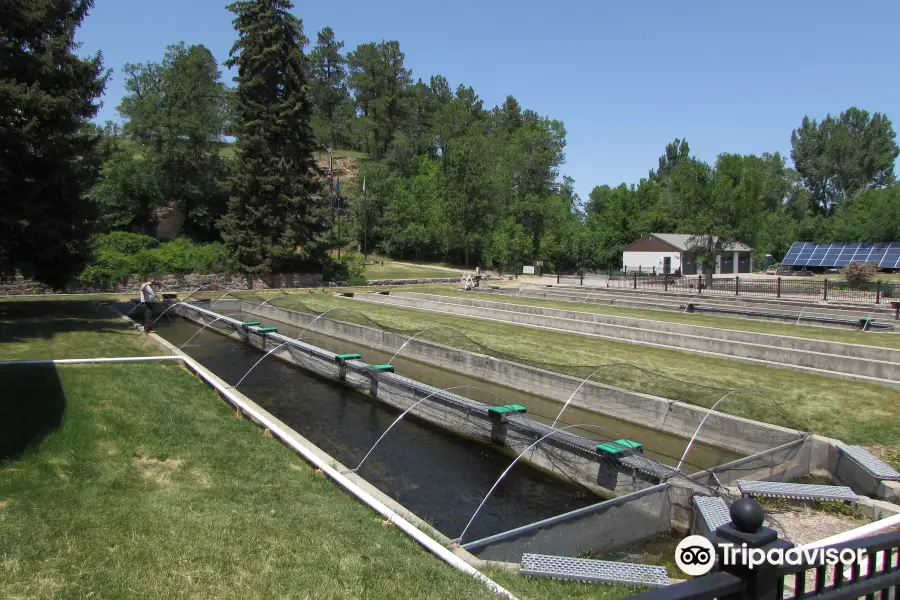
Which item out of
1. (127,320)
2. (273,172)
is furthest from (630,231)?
(127,320)

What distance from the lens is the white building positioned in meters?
64.7

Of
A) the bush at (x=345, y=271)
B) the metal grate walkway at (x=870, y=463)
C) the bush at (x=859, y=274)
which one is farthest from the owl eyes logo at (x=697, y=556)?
the bush at (x=345, y=271)

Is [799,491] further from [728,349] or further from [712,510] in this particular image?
[728,349]

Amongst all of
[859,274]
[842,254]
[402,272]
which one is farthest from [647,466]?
[842,254]

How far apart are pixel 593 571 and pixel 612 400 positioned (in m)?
8.12

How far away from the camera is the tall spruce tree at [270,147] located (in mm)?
46406

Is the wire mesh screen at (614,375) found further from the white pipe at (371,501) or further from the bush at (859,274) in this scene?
the bush at (859,274)

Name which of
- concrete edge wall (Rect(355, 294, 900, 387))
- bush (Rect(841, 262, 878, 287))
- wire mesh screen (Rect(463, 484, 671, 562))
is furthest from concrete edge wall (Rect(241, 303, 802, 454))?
bush (Rect(841, 262, 878, 287))

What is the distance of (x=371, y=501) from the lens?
8148mm

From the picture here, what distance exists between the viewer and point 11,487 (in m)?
7.14

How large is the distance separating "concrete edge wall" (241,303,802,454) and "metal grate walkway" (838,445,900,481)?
89 cm

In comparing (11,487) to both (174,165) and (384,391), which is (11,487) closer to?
(384,391)

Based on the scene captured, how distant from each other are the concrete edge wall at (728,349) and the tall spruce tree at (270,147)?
2239cm

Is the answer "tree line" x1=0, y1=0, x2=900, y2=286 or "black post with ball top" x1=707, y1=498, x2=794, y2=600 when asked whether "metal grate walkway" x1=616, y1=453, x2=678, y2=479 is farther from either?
"tree line" x1=0, y1=0, x2=900, y2=286
